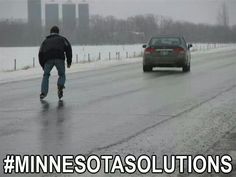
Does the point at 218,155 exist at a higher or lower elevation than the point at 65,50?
lower

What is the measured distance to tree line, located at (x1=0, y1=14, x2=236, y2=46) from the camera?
13888 cm

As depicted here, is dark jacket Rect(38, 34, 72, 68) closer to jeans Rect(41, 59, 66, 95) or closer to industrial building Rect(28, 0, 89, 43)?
jeans Rect(41, 59, 66, 95)

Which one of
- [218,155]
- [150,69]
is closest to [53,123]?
[218,155]

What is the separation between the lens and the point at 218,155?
7.70 metres

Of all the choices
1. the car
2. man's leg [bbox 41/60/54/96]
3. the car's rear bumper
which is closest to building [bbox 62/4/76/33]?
the car

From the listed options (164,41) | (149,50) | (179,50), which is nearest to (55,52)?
(149,50)

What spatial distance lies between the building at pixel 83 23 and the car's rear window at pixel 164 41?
3144 inches

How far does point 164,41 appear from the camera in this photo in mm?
27172

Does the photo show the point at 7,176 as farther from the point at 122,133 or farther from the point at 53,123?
the point at 53,123

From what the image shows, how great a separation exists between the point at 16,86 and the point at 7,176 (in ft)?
42.6

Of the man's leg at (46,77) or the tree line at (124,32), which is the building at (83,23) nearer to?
the tree line at (124,32)

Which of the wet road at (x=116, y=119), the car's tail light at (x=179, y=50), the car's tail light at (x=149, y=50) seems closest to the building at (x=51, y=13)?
the car's tail light at (x=149, y=50)

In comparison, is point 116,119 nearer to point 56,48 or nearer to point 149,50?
point 56,48

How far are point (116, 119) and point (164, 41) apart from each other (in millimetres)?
16464
